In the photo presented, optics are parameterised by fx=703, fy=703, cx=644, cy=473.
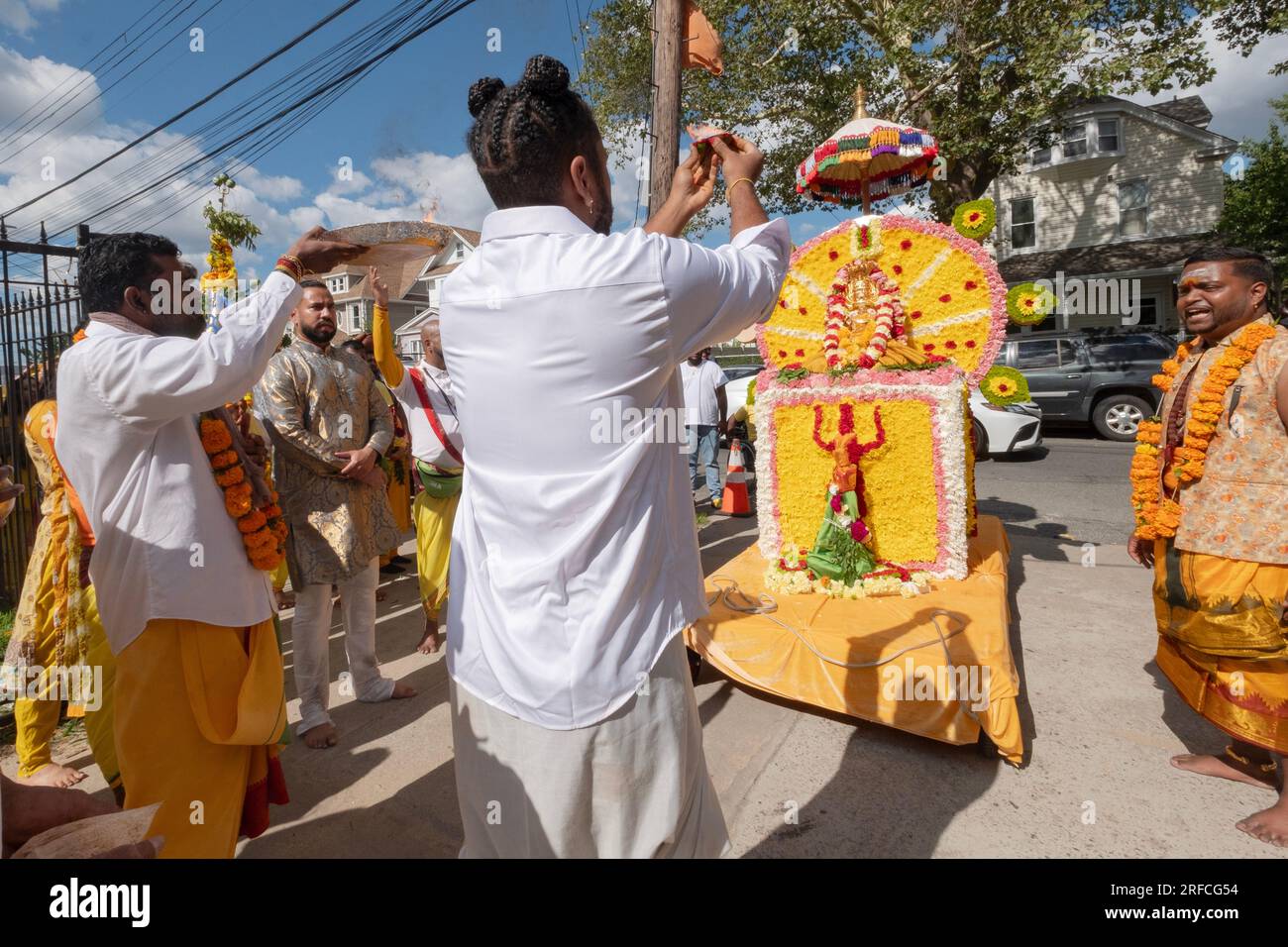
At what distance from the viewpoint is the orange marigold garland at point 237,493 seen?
231 centimetres

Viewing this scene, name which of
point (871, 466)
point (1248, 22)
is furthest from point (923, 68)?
point (871, 466)

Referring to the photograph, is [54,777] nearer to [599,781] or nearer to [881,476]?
[599,781]

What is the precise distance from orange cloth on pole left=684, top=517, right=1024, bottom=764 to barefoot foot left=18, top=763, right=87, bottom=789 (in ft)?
9.07

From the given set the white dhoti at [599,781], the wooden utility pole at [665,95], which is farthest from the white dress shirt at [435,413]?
the white dhoti at [599,781]

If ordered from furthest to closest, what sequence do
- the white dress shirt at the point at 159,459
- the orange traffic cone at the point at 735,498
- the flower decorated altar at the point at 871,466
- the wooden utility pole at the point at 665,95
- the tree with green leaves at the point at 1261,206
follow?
the tree with green leaves at the point at 1261,206 < the orange traffic cone at the point at 735,498 < the wooden utility pole at the point at 665,95 < the flower decorated altar at the point at 871,466 < the white dress shirt at the point at 159,459

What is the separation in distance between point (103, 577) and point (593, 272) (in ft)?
6.28

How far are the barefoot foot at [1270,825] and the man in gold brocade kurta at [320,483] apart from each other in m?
3.66

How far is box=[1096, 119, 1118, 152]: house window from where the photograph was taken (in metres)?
20.2

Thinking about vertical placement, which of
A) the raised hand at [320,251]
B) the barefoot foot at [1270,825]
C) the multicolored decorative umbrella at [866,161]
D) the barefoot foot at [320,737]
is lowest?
the barefoot foot at [1270,825]

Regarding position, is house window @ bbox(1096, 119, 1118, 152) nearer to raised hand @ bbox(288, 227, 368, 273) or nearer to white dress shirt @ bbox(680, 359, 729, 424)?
white dress shirt @ bbox(680, 359, 729, 424)

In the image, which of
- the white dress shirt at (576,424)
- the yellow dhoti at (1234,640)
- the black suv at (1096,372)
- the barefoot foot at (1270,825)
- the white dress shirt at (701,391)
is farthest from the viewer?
the black suv at (1096,372)

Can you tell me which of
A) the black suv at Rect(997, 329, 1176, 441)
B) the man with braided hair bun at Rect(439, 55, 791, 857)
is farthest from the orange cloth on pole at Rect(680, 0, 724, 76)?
the black suv at Rect(997, 329, 1176, 441)

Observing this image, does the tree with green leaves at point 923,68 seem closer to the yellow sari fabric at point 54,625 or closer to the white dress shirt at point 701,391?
the white dress shirt at point 701,391
